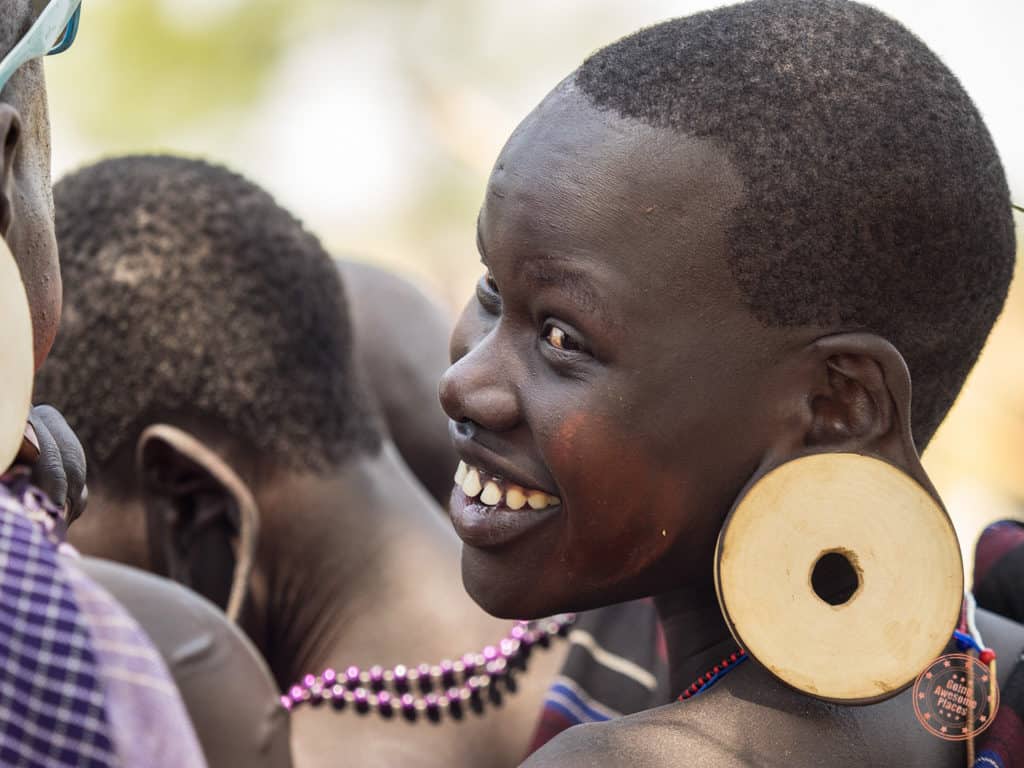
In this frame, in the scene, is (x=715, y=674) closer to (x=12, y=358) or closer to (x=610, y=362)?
(x=610, y=362)

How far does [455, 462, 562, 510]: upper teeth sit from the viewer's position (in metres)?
2.06

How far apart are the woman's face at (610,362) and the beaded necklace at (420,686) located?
903 mm

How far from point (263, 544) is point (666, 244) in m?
1.45

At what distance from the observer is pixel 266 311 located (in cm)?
303

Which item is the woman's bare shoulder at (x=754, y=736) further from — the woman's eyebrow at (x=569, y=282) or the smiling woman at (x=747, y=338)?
the woman's eyebrow at (x=569, y=282)

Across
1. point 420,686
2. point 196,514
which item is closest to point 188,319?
point 196,514

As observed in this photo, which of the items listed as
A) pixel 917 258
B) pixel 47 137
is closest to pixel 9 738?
pixel 47 137

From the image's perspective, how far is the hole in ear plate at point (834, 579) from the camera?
6.64 feet

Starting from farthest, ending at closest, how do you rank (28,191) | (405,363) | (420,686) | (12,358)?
(405,363) → (420,686) → (28,191) → (12,358)

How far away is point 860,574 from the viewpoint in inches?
75.1

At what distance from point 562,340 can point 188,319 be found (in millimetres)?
1200

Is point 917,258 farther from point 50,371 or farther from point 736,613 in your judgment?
point 50,371

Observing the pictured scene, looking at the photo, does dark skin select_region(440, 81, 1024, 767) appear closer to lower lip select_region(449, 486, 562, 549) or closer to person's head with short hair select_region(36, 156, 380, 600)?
lower lip select_region(449, 486, 562, 549)
